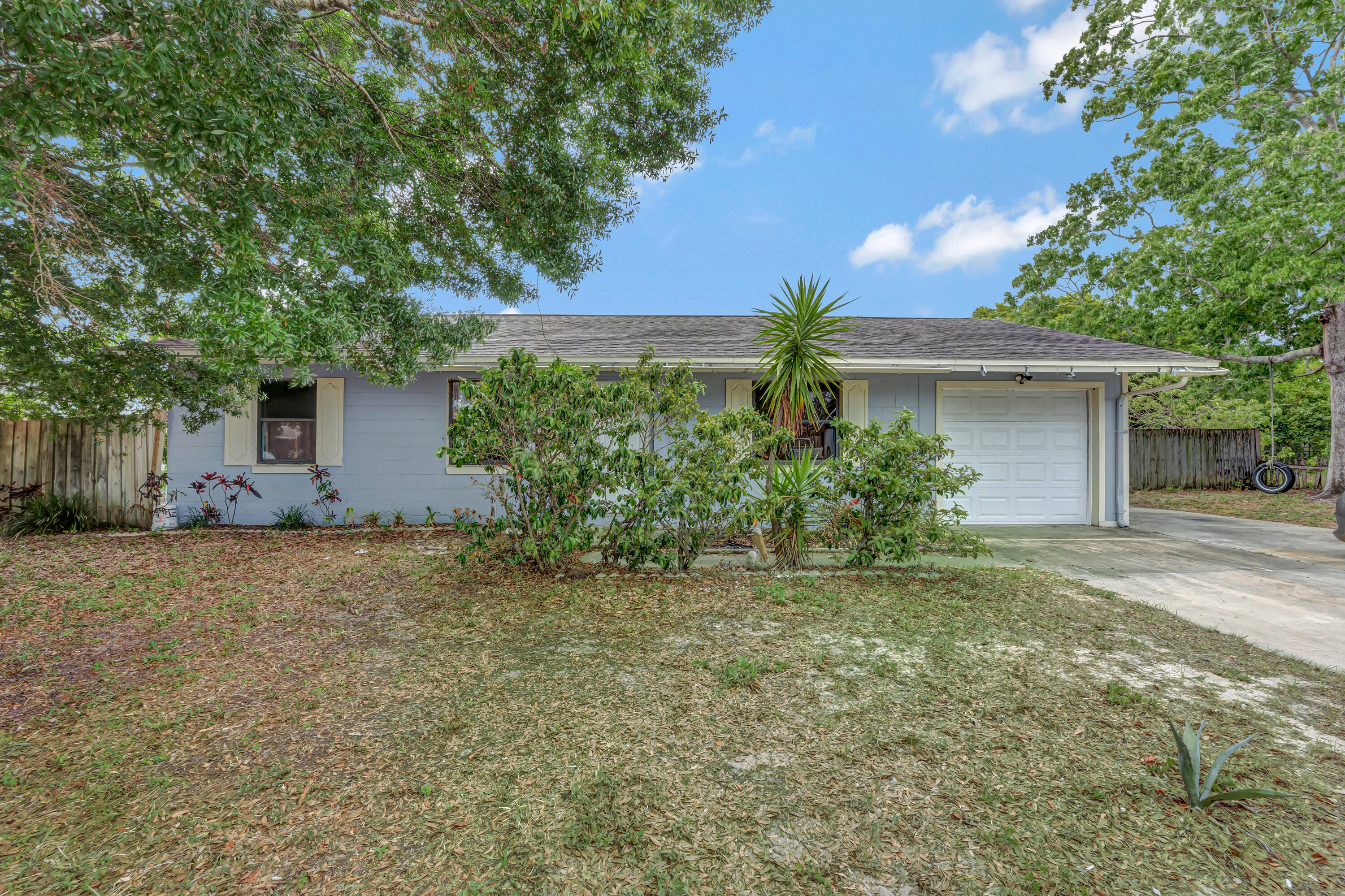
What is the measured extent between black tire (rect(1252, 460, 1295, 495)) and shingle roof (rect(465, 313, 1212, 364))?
6.22m

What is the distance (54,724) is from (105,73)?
3.29 metres

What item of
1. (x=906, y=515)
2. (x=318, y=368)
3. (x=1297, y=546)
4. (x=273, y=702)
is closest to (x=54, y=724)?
(x=273, y=702)

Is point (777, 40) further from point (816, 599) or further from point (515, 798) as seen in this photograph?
point (515, 798)

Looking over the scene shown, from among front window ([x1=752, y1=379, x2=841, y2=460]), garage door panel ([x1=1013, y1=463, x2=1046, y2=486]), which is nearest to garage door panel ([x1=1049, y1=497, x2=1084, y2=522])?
garage door panel ([x1=1013, y1=463, x2=1046, y2=486])

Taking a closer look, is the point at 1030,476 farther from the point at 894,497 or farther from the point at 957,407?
the point at 894,497

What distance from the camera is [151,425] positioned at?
799 centimetres

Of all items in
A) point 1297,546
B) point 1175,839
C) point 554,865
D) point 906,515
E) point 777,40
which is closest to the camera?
point 554,865

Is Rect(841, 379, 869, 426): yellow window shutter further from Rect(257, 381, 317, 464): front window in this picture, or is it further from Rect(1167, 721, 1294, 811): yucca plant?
Rect(257, 381, 317, 464): front window

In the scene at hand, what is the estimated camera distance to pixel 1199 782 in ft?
6.59

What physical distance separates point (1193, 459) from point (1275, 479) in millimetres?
1449

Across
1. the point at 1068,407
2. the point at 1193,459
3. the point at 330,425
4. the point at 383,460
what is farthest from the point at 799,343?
the point at 1193,459

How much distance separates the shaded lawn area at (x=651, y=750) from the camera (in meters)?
1.70

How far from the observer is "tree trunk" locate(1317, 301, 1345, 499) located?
11456 millimetres

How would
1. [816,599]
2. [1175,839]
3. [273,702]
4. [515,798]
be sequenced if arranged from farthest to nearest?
[816,599] < [273,702] < [515,798] < [1175,839]
